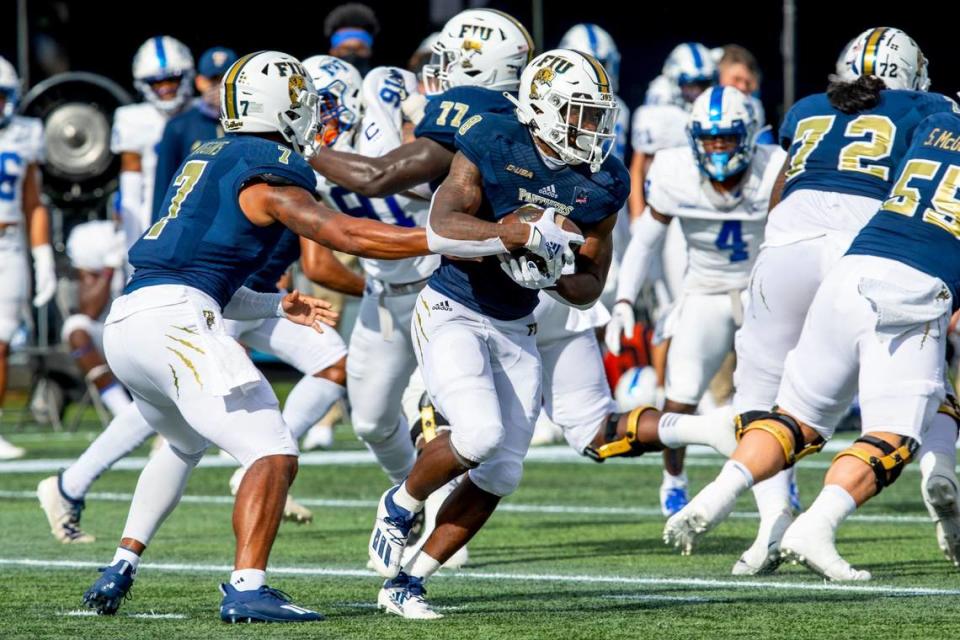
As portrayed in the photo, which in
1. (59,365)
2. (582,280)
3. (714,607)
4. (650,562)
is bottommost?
(59,365)

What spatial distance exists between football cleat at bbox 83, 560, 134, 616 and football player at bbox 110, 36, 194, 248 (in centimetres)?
486

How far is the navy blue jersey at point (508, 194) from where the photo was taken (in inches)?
218

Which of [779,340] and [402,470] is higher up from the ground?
[779,340]

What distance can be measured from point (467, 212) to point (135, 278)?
0.96 metres

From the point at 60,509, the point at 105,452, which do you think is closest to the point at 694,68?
the point at 105,452

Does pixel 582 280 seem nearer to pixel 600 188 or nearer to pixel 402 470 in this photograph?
pixel 600 188

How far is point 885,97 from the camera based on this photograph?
642 centimetres

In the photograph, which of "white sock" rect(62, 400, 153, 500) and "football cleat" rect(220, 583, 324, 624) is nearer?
"football cleat" rect(220, 583, 324, 624)

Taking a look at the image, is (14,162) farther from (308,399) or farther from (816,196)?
(816,196)

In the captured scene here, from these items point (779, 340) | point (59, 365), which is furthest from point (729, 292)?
point (59, 365)

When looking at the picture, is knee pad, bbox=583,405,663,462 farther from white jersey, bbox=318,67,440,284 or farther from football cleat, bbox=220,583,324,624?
football cleat, bbox=220,583,324,624

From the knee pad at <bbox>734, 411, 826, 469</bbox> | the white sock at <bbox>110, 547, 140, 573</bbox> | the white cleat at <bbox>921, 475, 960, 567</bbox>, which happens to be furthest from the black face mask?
the white sock at <bbox>110, 547, 140, 573</bbox>

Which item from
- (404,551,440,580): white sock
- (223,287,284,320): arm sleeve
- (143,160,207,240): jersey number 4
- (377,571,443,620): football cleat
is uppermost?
(143,160,207,240): jersey number 4

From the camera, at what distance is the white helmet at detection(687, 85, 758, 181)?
301 inches
